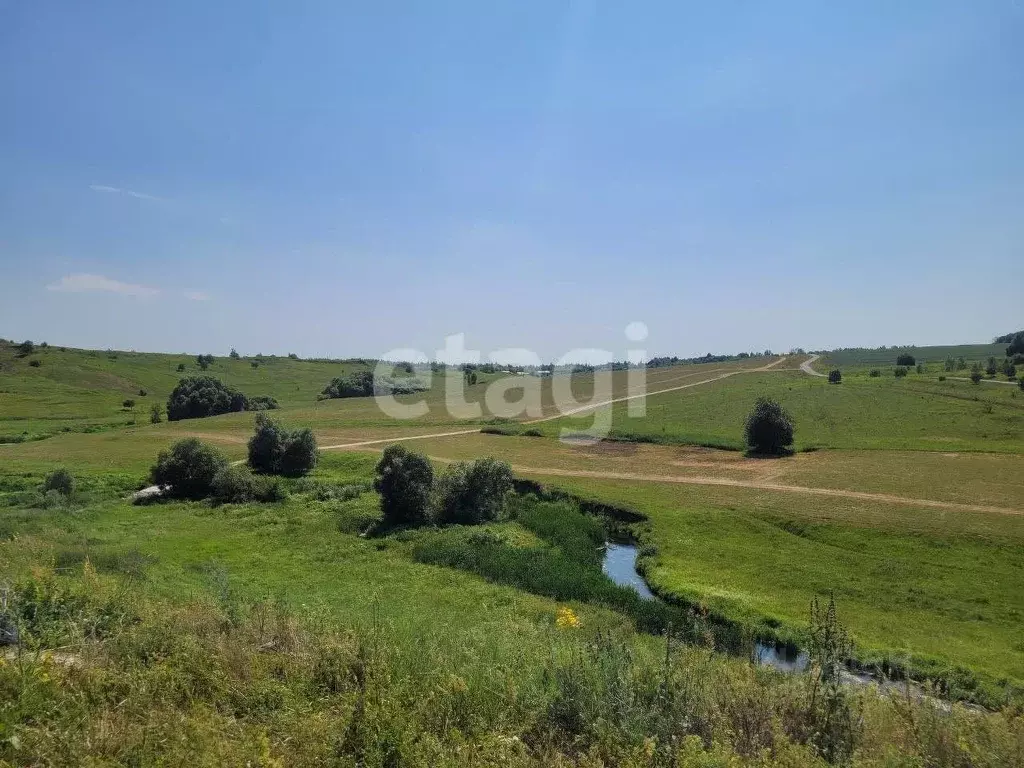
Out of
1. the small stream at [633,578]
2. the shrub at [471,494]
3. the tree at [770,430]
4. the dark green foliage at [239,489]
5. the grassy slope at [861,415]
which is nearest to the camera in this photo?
the small stream at [633,578]

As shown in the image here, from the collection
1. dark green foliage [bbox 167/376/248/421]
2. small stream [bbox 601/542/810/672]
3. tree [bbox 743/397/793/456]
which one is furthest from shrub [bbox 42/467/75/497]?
tree [bbox 743/397/793/456]

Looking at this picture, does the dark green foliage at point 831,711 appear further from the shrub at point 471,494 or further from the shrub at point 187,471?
the shrub at point 187,471

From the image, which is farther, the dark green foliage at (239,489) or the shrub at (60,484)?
the dark green foliage at (239,489)

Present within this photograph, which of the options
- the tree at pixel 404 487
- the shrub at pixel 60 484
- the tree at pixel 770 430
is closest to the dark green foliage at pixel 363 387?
the shrub at pixel 60 484

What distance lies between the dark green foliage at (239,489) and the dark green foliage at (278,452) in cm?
597

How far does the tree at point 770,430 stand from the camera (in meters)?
Answer: 44.4

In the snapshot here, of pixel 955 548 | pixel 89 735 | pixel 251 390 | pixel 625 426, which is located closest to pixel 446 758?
pixel 89 735

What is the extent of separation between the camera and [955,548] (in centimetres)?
2355

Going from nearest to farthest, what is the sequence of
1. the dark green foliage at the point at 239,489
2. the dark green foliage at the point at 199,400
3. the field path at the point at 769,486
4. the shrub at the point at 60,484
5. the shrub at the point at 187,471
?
the field path at the point at 769,486, the shrub at the point at 60,484, the dark green foliage at the point at 239,489, the shrub at the point at 187,471, the dark green foliage at the point at 199,400

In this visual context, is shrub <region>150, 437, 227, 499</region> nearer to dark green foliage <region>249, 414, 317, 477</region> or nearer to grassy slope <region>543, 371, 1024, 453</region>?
dark green foliage <region>249, 414, 317, 477</region>

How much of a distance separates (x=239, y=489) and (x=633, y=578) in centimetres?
2438

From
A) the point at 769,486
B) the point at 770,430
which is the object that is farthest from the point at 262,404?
the point at 769,486

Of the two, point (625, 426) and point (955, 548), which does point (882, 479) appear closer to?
point (955, 548)

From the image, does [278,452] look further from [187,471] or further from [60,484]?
[60,484]
